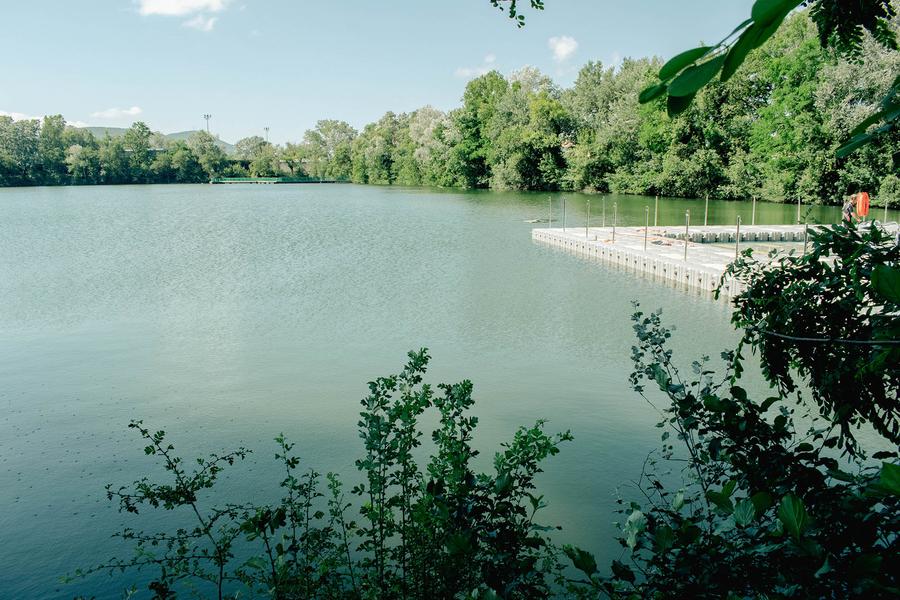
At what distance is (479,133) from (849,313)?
72.0 metres

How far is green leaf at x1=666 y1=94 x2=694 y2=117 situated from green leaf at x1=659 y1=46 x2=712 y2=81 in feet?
0.10

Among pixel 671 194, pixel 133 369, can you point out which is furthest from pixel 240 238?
pixel 671 194

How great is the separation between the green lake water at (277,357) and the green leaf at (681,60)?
398 cm

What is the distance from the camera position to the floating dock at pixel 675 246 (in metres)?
19.6

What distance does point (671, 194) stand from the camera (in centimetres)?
5256

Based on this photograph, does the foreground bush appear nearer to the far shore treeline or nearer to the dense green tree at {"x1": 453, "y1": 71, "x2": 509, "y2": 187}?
the far shore treeline

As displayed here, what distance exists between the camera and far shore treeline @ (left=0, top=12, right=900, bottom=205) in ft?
126

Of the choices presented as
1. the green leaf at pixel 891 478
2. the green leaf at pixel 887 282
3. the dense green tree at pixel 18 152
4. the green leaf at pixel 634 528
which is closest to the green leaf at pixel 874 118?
the green leaf at pixel 887 282

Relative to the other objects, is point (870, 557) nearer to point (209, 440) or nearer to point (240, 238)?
point (209, 440)

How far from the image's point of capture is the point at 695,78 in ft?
2.75

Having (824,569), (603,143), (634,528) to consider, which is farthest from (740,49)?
(603,143)

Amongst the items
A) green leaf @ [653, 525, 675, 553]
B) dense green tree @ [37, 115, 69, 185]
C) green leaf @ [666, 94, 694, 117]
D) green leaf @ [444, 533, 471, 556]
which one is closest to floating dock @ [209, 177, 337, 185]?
dense green tree @ [37, 115, 69, 185]

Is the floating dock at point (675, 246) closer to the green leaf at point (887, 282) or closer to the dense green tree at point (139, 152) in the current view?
the green leaf at point (887, 282)

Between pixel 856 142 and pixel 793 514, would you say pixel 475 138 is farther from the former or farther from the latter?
pixel 856 142
